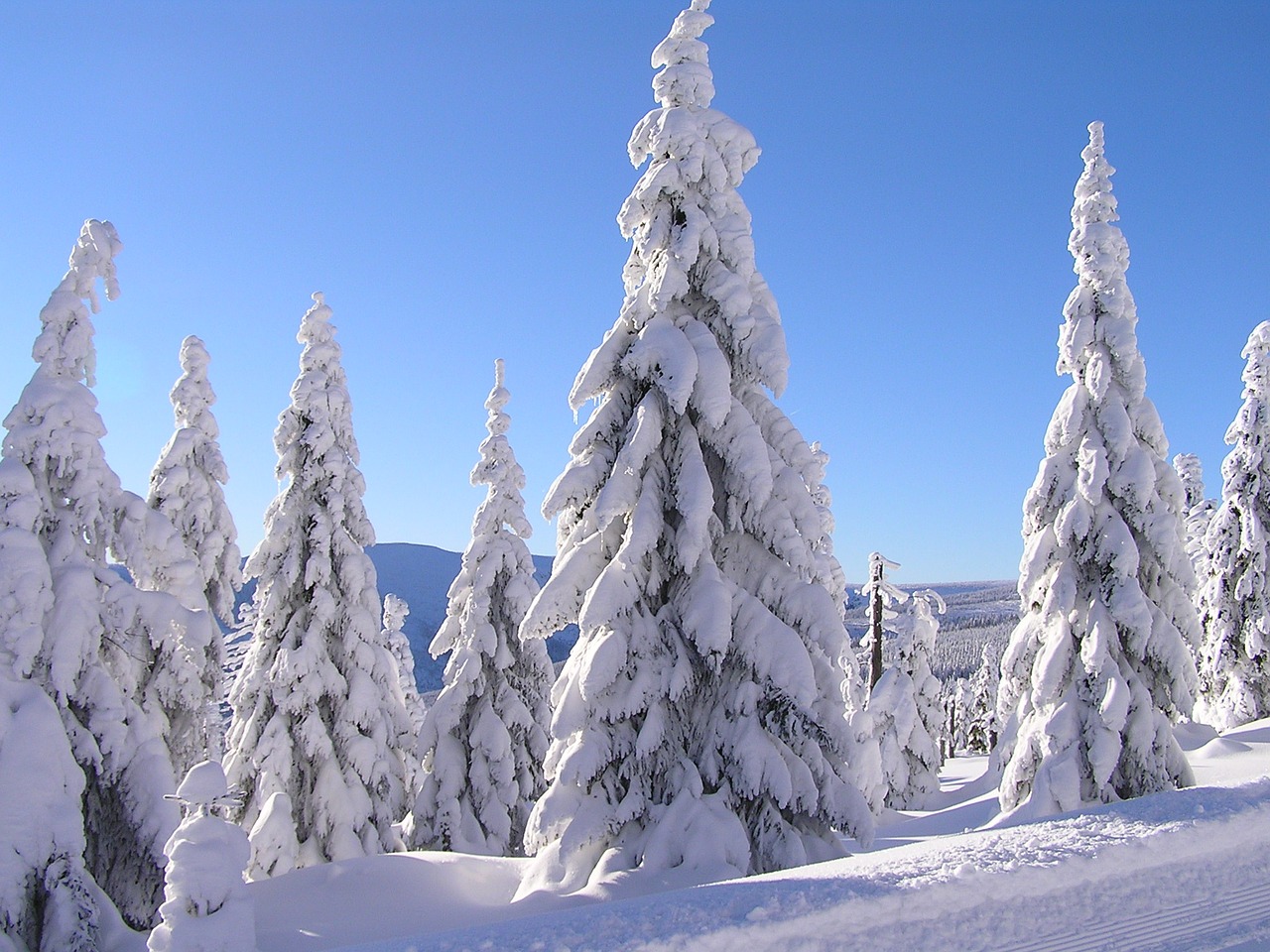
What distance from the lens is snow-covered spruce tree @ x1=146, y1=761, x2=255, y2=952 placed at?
6266 mm

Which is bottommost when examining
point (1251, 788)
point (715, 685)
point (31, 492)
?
point (1251, 788)

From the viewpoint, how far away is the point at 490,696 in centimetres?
2261

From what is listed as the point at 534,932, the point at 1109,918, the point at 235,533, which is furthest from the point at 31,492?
the point at 1109,918

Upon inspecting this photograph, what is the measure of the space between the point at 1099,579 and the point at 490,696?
14504 millimetres

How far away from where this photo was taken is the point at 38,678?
36.3 feet

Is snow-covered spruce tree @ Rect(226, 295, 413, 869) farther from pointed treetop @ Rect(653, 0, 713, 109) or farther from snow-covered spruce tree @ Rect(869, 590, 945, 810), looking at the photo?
snow-covered spruce tree @ Rect(869, 590, 945, 810)

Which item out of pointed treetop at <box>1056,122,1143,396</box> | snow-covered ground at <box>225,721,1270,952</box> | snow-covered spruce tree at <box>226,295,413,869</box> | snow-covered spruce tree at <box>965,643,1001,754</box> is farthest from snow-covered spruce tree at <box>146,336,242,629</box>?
snow-covered spruce tree at <box>965,643,1001,754</box>

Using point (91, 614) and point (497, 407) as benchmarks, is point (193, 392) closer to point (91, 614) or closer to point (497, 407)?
point (497, 407)

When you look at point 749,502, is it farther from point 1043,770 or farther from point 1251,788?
point 1043,770

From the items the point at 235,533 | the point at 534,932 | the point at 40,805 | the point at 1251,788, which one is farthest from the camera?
the point at 235,533

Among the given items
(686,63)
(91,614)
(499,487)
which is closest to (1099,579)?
(686,63)

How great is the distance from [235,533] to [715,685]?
16.1m

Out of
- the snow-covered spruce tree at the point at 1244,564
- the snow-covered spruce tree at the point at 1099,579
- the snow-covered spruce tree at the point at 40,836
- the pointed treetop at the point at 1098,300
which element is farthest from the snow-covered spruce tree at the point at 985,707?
the snow-covered spruce tree at the point at 40,836

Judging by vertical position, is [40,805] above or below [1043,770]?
above
